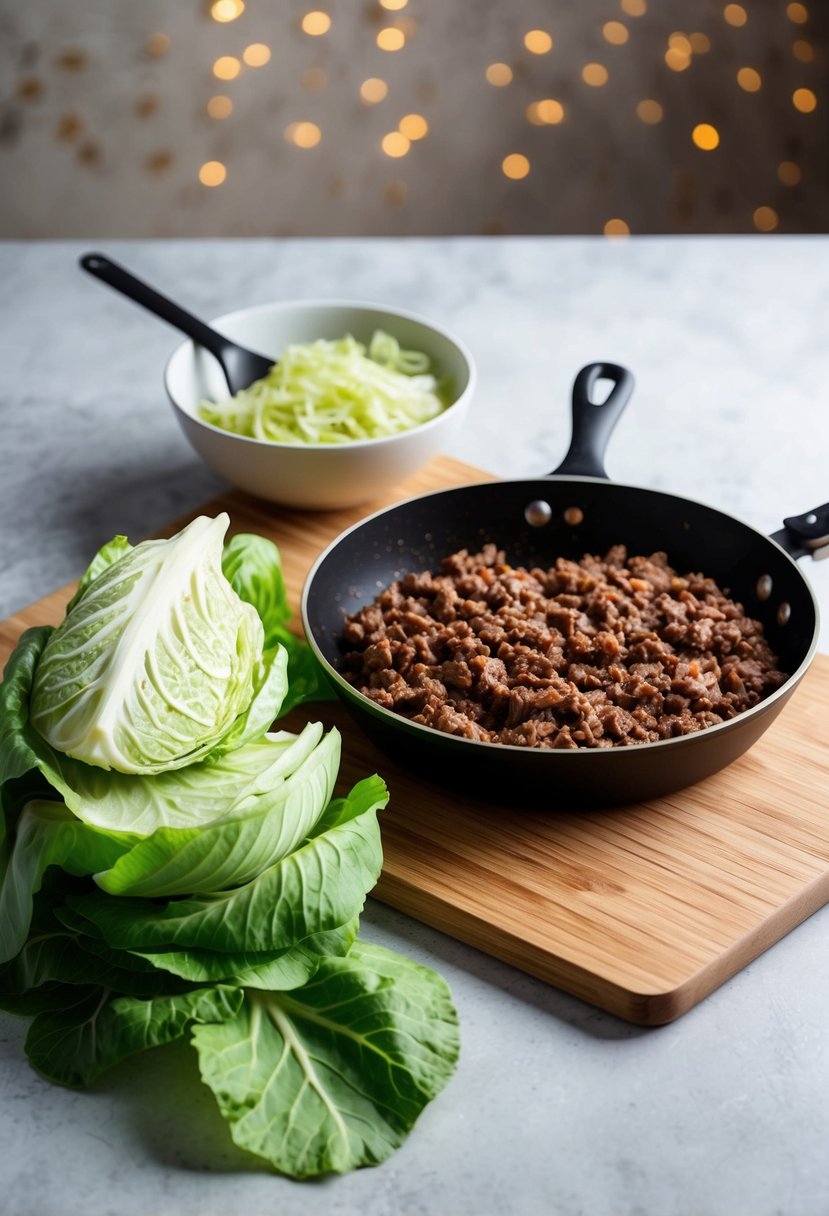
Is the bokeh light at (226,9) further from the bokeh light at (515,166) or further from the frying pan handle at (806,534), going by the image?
the frying pan handle at (806,534)

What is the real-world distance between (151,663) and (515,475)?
1.36 meters

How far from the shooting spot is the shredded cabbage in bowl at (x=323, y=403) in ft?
8.36

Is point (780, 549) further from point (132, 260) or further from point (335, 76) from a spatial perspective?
point (335, 76)

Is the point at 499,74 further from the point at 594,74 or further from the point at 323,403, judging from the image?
the point at 323,403

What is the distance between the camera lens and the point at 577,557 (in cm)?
236

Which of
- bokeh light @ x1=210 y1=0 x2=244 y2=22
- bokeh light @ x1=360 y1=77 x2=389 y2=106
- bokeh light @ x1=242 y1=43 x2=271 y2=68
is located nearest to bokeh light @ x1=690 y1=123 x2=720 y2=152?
bokeh light @ x1=360 y1=77 x2=389 y2=106

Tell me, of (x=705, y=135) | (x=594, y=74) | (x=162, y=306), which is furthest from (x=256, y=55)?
(x=162, y=306)

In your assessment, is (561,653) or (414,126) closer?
(561,653)

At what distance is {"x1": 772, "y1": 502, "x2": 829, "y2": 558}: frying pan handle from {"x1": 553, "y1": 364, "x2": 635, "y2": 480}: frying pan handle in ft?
1.17

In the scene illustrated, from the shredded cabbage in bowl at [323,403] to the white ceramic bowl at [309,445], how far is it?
0.21ft

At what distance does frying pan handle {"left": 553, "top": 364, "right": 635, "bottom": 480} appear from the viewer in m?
2.38

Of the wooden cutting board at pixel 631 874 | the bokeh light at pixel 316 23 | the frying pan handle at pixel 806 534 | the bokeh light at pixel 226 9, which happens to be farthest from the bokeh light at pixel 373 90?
the wooden cutting board at pixel 631 874

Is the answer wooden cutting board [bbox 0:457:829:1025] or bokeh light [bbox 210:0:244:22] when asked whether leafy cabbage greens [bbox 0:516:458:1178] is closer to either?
wooden cutting board [bbox 0:457:829:1025]

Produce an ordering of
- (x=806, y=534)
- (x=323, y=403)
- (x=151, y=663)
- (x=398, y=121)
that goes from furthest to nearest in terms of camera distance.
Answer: (x=398, y=121), (x=323, y=403), (x=806, y=534), (x=151, y=663)
